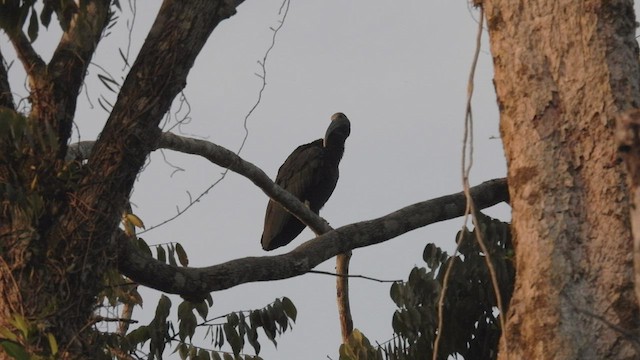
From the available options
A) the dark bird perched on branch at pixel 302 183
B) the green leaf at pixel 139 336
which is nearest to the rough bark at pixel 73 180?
the green leaf at pixel 139 336

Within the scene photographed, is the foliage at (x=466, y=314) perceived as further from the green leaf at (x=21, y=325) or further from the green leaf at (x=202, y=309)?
the green leaf at (x=21, y=325)

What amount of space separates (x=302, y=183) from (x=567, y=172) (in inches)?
273

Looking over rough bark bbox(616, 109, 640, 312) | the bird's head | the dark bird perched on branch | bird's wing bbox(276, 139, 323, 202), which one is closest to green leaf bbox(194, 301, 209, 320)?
rough bark bbox(616, 109, 640, 312)

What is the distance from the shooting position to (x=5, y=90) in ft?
10.9

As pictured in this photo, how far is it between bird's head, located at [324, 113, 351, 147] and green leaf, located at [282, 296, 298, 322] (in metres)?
4.76

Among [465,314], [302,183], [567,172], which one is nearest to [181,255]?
[465,314]

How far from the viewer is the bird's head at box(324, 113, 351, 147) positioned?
9.57m

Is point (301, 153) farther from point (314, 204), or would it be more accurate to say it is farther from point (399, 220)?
point (399, 220)

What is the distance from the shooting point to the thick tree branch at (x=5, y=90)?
3295mm

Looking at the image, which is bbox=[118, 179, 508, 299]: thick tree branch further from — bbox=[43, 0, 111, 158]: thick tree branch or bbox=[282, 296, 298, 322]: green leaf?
bbox=[282, 296, 298, 322]: green leaf

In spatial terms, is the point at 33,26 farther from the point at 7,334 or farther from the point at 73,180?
the point at 7,334

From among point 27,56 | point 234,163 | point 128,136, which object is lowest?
point 128,136

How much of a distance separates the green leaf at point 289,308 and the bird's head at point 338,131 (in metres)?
4.76

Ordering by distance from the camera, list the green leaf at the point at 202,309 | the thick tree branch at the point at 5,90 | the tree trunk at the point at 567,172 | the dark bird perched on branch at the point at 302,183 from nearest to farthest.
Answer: the tree trunk at the point at 567,172 → the thick tree branch at the point at 5,90 → the green leaf at the point at 202,309 → the dark bird perched on branch at the point at 302,183
